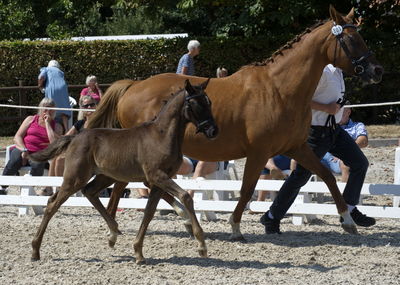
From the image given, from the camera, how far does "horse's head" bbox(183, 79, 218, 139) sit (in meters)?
7.14

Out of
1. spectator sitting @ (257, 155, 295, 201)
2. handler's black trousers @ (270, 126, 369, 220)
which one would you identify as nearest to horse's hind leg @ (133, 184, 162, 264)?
handler's black trousers @ (270, 126, 369, 220)

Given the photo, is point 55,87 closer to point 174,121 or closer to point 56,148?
point 56,148

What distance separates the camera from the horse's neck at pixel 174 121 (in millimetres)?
7285

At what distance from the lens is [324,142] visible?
871 centimetres

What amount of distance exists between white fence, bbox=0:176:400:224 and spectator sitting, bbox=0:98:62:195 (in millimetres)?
784

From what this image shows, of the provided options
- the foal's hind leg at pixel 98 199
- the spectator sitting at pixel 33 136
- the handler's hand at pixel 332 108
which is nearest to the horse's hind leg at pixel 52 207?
the foal's hind leg at pixel 98 199

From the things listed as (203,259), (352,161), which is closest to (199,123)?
(203,259)

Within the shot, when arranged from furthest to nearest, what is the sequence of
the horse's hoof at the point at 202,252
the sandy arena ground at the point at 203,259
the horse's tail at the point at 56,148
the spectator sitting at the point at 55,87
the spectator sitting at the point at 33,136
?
the spectator sitting at the point at 55,87, the spectator sitting at the point at 33,136, the horse's tail at the point at 56,148, the horse's hoof at the point at 202,252, the sandy arena ground at the point at 203,259

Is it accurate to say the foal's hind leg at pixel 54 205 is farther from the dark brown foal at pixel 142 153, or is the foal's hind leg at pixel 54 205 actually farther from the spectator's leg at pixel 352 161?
the spectator's leg at pixel 352 161

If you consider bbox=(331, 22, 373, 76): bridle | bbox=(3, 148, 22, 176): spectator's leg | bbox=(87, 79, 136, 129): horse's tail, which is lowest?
bbox=(3, 148, 22, 176): spectator's leg

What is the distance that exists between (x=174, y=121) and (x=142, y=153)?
0.39 meters

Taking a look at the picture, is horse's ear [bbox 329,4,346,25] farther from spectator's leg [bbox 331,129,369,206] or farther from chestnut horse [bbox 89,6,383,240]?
spectator's leg [bbox 331,129,369,206]

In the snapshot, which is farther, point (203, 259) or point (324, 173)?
point (324, 173)

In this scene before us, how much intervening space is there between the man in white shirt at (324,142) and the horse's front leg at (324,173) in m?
0.17
